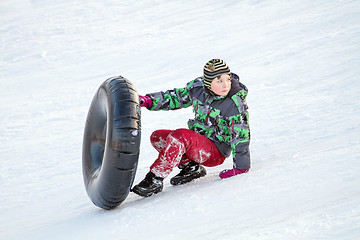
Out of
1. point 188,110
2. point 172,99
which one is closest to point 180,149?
point 172,99

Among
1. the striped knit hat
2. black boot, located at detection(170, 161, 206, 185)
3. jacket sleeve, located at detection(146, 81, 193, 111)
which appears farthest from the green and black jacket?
black boot, located at detection(170, 161, 206, 185)

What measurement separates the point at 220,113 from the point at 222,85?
21 centimetres

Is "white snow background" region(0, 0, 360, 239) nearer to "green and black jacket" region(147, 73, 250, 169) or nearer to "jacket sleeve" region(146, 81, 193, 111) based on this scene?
"green and black jacket" region(147, 73, 250, 169)

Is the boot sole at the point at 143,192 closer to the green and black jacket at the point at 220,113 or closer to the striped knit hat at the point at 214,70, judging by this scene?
the green and black jacket at the point at 220,113

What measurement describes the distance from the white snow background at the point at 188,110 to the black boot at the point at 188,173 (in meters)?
0.11

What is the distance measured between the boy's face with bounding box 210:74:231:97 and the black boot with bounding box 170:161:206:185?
612 millimetres

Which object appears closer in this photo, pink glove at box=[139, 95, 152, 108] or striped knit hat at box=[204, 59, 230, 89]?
striped knit hat at box=[204, 59, 230, 89]

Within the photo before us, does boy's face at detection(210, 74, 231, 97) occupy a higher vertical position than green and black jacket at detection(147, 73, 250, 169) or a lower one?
higher

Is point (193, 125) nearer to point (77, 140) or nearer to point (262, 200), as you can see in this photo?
point (262, 200)

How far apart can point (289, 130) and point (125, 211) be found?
6.36 ft

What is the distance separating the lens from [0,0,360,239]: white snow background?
2417 mm

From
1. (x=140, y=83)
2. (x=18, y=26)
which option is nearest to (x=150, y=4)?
(x=18, y=26)

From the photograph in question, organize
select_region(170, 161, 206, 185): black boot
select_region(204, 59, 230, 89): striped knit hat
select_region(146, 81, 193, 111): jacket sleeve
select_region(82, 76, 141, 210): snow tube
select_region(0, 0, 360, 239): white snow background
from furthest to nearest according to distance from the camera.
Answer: select_region(146, 81, 193, 111): jacket sleeve < select_region(170, 161, 206, 185): black boot < select_region(204, 59, 230, 89): striped knit hat < select_region(82, 76, 141, 210): snow tube < select_region(0, 0, 360, 239): white snow background

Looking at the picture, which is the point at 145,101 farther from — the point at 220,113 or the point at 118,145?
the point at 118,145
